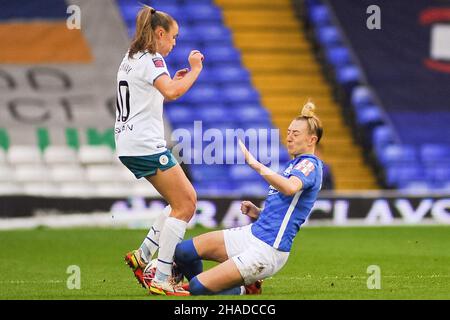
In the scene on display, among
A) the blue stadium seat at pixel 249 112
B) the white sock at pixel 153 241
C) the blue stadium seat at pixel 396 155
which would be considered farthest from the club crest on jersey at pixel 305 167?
the blue stadium seat at pixel 249 112

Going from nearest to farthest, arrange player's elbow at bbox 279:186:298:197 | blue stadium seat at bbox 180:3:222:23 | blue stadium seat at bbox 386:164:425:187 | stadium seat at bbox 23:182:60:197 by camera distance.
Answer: player's elbow at bbox 279:186:298:197 < stadium seat at bbox 23:182:60:197 < blue stadium seat at bbox 386:164:425:187 < blue stadium seat at bbox 180:3:222:23

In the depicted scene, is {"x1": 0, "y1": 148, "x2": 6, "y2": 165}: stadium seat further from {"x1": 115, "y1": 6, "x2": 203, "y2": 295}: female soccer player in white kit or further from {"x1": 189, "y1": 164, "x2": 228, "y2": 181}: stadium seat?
{"x1": 115, "y1": 6, "x2": 203, "y2": 295}: female soccer player in white kit

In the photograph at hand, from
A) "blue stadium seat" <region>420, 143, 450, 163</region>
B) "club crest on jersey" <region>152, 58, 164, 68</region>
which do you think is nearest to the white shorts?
"club crest on jersey" <region>152, 58, 164, 68</region>

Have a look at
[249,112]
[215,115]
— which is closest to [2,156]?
[215,115]

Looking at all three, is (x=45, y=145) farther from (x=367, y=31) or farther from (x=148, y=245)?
(x=148, y=245)

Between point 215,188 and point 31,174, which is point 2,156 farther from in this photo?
point 215,188

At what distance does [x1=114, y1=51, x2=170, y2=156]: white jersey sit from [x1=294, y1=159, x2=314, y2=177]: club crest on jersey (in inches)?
40.2

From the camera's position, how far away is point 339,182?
17625 millimetres

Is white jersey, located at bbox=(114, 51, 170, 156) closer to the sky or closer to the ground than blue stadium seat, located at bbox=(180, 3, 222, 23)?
closer to the ground

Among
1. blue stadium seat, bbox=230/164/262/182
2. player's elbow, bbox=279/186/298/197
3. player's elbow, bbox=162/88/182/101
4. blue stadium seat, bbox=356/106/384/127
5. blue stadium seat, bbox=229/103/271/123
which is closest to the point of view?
player's elbow, bbox=279/186/298/197

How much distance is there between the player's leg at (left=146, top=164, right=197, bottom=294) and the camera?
7.86 m

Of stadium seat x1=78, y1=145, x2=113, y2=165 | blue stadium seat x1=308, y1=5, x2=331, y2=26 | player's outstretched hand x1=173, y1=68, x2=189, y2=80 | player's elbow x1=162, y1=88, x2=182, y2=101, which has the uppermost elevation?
blue stadium seat x1=308, y1=5, x2=331, y2=26

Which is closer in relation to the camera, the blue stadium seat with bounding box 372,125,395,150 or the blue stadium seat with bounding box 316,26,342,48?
the blue stadium seat with bounding box 372,125,395,150
